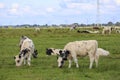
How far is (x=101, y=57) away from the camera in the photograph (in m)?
25.7

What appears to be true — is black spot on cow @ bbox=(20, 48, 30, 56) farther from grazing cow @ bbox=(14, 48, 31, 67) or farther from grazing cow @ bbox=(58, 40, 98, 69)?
grazing cow @ bbox=(58, 40, 98, 69)

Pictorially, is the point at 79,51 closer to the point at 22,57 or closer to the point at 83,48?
the point at 83,48

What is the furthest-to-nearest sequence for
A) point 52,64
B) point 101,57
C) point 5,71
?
point 101,57 < point 52,64 < point 5,71

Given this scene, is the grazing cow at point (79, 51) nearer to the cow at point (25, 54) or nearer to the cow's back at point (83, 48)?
the cow's back at point (83, 48)

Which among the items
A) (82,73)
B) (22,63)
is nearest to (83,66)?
(82,73)

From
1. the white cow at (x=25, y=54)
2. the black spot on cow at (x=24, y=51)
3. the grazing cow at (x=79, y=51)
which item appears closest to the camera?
the grazing cow at (x=79, y=51)

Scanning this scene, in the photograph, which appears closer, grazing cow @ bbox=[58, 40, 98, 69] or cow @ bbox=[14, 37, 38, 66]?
grazing cow @ bbox=[58, 40, 98, 69]

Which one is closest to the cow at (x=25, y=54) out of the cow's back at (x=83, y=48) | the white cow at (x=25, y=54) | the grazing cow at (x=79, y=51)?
the white cow at (x=25, y=54)

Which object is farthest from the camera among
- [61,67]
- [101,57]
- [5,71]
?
[101,57]

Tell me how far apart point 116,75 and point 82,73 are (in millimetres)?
1859

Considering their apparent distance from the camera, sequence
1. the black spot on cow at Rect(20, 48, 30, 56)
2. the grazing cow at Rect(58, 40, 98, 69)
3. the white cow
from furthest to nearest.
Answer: the black spot on cow at Rect(20, 48, 30, 56) < the white cow < the grazing cow at Rect(58, 40, 98, 69)

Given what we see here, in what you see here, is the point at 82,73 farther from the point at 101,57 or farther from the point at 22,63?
the point at 101,57

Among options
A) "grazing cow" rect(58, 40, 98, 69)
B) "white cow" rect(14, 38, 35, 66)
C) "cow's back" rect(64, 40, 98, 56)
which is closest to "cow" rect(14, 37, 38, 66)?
"white cow" rect(14, 38, 35, 66)

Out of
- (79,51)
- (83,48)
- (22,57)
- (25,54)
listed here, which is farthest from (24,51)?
(83,48)
